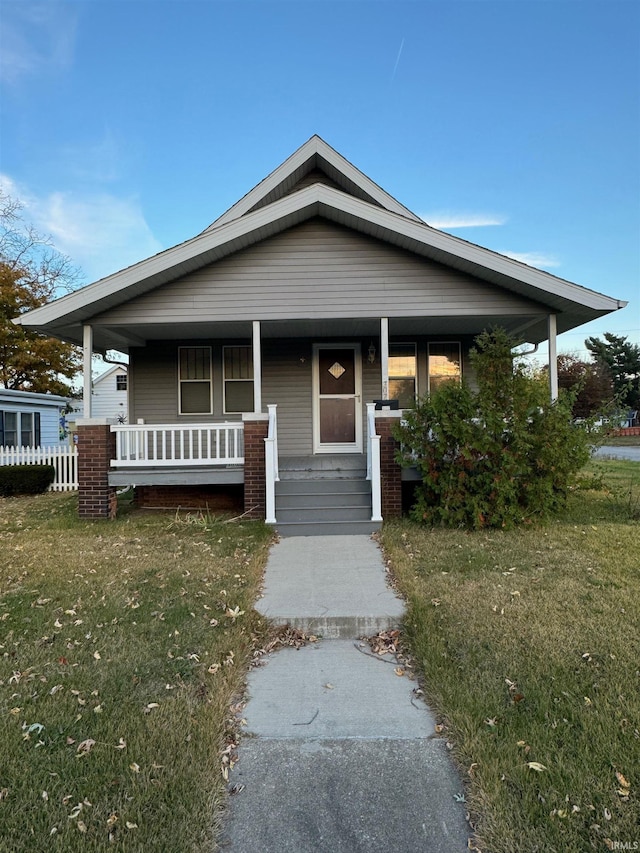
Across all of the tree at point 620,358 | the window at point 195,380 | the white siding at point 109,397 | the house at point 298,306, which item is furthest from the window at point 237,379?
the tree at point 620,358

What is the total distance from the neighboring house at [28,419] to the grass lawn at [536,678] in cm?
1516

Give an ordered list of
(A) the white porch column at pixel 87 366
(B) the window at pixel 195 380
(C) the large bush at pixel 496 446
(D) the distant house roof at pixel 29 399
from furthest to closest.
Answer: (D) the distant house roof at pixel 29 399, (B) the window at pixel 195 380, (A) the white porch column at pixel 87 366, (C) the large bush at pixel 496 446

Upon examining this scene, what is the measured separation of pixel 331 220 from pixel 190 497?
541 centimetres

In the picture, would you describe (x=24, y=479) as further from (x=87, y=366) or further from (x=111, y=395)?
(x=111, y=395)

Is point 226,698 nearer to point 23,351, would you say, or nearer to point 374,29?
point 374,29

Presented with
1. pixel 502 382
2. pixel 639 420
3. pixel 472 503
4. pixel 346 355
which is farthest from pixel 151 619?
pixel 639 420

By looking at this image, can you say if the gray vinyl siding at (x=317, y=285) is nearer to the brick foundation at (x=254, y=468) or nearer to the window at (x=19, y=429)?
the brick foundation at (x=254, y=468)

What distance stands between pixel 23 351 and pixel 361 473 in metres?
19.7

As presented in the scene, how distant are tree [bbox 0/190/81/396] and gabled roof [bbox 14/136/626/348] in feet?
48.1

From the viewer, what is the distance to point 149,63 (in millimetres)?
12555

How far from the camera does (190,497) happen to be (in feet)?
30.0

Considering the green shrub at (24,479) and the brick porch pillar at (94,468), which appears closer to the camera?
the brick porch pillar at (94,468)

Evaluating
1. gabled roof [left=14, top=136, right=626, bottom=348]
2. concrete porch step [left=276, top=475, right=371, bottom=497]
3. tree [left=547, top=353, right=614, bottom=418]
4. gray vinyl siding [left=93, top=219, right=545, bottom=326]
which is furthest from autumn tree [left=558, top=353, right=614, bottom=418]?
concrete porch step [left=276, top=475, right=371, bottom=497]

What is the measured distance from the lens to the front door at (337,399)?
32.3 feet
